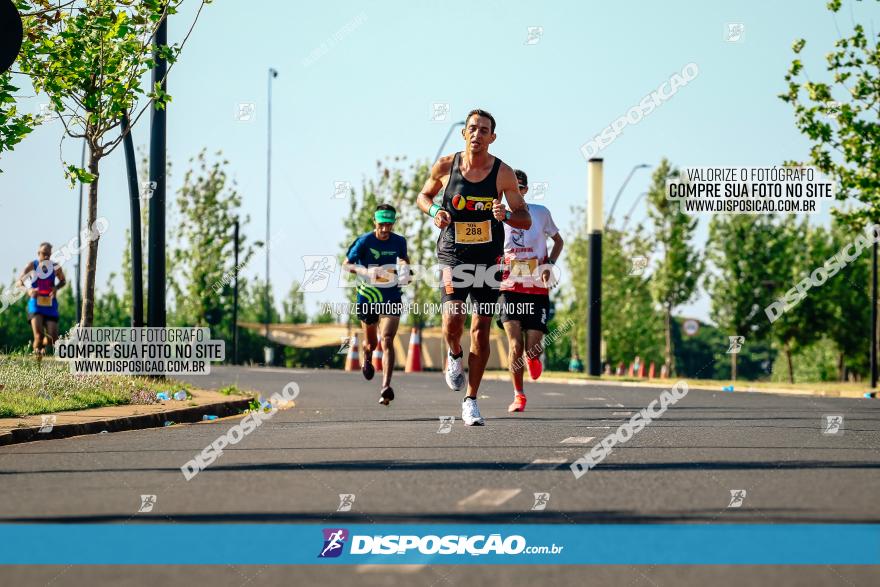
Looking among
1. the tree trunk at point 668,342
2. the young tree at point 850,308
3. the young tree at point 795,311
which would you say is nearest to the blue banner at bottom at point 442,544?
the tree trunk at point 668,342

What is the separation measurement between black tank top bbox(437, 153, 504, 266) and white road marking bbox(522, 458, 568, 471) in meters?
3.06

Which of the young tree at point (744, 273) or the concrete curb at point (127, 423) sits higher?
the young tree at point (744, 273)

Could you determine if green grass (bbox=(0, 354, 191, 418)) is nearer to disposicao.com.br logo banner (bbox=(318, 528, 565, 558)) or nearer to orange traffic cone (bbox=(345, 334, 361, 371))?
disposicao.com.br logo banner (bbox=(318, 528, 565, 558))

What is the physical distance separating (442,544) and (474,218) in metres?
5.80

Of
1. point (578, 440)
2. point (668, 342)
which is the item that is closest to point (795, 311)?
point (668, 342)

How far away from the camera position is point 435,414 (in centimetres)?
1293

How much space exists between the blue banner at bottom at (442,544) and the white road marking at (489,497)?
0.53m

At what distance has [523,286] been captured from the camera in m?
12.7

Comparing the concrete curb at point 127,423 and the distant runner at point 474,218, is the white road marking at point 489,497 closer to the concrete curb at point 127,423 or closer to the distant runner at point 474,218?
the distant runner at point 474,218

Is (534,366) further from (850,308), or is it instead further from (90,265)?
(850,308)

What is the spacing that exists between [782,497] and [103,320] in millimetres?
46132

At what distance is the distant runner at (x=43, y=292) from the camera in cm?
1884

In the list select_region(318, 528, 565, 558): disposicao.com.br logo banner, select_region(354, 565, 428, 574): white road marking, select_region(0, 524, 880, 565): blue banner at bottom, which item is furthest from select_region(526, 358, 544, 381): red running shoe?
select_region(354, 565, 428, 574): white road marking

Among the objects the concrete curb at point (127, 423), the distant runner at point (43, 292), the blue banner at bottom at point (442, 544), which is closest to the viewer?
the blue banner at bottom at point (442, 544)
